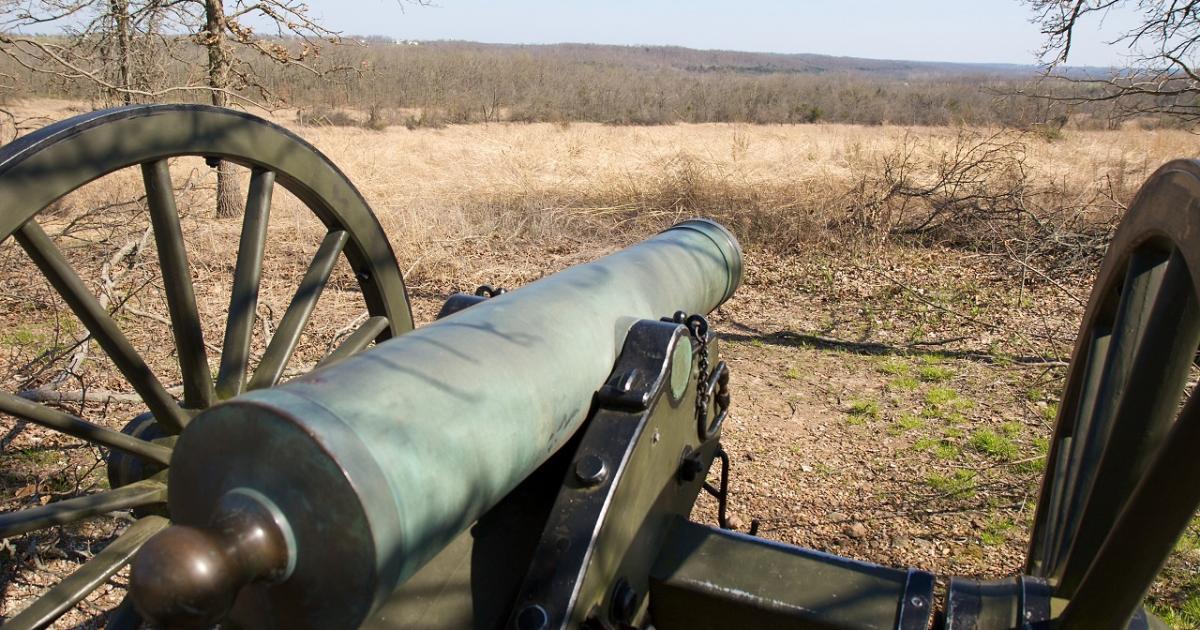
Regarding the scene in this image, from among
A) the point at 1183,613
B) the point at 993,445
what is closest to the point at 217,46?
the point at 993,445

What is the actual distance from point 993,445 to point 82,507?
3.88 meters

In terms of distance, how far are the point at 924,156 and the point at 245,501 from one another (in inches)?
487

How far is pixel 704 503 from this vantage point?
3949 millimetres

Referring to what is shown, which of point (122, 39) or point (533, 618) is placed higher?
point (122, 39)

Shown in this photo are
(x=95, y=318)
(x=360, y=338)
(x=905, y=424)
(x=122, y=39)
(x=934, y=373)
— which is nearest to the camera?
(x=95, y=318)

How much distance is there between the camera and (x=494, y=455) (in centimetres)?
155

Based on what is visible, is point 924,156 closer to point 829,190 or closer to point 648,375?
point 829,190

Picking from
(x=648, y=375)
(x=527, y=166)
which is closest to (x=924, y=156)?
(x=527, y=166)

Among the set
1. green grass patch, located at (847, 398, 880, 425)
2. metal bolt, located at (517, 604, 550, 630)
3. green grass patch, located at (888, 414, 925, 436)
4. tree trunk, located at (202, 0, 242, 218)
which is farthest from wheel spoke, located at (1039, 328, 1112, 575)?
tree trunk, located at (202, 0, 242, 218)

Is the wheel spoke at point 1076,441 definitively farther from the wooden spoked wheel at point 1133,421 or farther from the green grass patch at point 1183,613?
the green grass patch at point 1183,613

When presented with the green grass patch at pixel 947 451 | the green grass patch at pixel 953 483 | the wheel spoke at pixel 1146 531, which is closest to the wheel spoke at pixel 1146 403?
the wheel spoke at pixel 1146 531

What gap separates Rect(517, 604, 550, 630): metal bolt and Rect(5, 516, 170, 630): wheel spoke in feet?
2.34

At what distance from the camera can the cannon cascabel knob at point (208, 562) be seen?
1.11m

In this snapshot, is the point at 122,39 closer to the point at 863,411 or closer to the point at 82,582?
the point at 863,411
